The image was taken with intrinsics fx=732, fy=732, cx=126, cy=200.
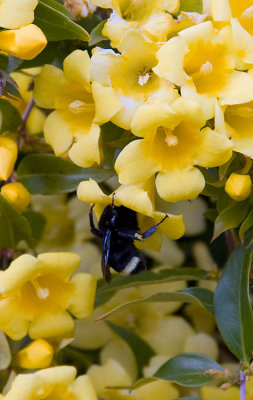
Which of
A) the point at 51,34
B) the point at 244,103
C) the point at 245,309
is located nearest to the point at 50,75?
the point at 51,34

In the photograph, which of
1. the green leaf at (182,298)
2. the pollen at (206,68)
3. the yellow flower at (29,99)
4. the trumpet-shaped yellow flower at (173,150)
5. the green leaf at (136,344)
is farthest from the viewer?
the yellow flower at (29,99)

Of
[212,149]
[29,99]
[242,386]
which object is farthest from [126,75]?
[242,386]

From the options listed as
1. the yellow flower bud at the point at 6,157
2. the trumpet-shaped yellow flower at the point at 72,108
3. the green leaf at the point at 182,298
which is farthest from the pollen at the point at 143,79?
the green leaf at the point at 182,298

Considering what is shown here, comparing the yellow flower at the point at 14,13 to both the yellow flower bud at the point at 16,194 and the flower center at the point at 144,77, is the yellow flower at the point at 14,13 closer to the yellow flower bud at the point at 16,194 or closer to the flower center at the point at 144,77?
the flower center at the point at 144,77

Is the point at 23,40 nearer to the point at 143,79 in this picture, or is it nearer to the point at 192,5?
the point at 143,79

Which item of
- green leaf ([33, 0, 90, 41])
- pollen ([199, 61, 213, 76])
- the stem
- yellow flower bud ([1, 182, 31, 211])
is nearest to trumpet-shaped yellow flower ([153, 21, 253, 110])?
pollen ([199, 61, 213, 76])

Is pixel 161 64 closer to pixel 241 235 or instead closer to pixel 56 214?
pixel 241 235
